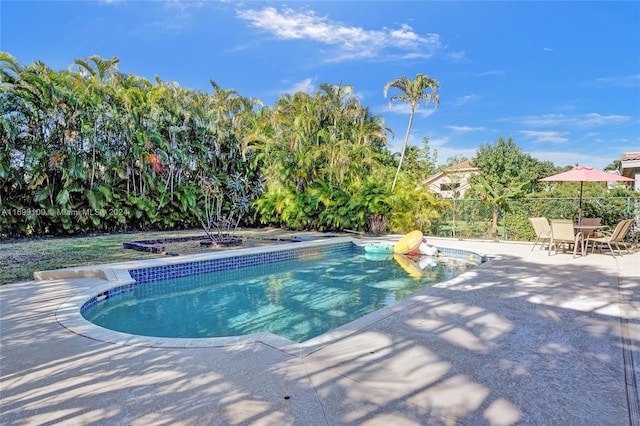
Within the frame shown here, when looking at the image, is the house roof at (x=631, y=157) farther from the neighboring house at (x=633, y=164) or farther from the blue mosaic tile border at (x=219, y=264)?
the blue mosaic tile border at (x=219, y=264)

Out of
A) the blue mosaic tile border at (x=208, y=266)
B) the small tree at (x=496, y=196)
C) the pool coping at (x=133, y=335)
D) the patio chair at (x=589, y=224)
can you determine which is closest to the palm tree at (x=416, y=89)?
the small tree at (x=496, y=196)

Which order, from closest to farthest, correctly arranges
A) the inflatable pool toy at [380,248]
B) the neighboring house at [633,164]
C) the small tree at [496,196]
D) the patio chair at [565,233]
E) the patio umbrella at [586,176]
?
1. the patio chair at [565,233]
2. the patio umbrella at [586,176]
3. the inflatable pool toy at [380,248]
4. the small tree at [496,196]
5. the neighboring house at [633,164]

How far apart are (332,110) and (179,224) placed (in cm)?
873

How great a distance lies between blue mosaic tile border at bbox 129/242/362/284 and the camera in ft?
22.0

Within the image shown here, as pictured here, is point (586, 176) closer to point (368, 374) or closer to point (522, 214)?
point (522, 214)

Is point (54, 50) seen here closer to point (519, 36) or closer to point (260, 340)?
point (260, 340)

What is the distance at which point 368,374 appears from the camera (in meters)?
2.54

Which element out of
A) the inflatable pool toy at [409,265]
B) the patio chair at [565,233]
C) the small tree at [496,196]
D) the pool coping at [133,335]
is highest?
the small tree at [496,196]

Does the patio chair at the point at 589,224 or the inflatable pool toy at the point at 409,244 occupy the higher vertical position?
the patio chair at the point at 589,224

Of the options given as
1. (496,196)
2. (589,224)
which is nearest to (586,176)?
(589,224)

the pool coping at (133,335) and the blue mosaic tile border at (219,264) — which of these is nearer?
the pool coping at (133,335)

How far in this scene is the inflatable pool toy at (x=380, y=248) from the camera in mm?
10562

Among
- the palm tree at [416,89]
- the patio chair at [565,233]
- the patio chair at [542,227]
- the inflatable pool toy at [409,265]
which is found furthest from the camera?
the palm tree at [416,89]

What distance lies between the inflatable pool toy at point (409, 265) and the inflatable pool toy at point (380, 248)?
343 mm
